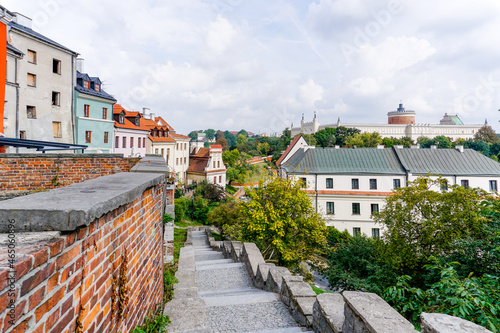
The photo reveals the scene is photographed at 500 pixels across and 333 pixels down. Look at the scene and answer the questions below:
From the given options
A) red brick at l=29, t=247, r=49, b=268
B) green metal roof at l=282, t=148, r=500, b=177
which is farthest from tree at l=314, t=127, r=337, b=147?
red brick at l=29, t=247, r=49, b=268

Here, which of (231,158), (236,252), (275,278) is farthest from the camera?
(231,158)

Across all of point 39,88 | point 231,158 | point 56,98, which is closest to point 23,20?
point 39,88

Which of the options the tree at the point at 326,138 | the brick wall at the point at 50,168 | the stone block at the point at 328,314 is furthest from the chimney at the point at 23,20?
the tree at the point at 326,138

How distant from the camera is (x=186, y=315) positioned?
3.61 m

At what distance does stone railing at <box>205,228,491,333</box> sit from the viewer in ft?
7.86

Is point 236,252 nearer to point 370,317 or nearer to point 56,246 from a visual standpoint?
point 370,317

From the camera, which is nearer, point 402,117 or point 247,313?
point 247,313

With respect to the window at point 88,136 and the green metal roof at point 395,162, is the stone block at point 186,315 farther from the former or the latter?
the green metal roof at point 395,162

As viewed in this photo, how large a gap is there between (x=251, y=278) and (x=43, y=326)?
7.44m

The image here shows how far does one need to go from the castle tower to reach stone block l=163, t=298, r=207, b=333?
139 metres

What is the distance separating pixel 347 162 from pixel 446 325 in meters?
31.3

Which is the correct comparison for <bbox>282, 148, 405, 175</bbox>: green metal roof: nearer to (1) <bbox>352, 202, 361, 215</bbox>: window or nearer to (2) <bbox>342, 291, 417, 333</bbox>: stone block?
(1) <bbox>352, 202, 361, 215</bbox>: window

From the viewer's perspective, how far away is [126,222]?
249cm

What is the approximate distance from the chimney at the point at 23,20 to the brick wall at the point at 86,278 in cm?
2514
